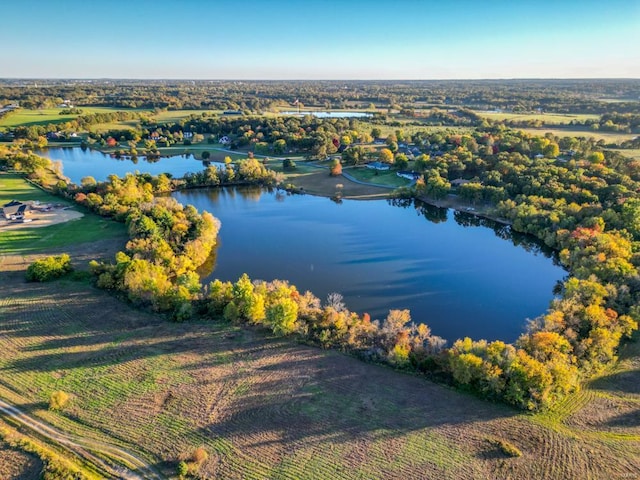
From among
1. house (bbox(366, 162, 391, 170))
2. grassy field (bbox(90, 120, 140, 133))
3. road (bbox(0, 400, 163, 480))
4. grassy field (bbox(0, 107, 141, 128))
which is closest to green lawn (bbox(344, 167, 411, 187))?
house (bbox(366, 162, 391, 170))

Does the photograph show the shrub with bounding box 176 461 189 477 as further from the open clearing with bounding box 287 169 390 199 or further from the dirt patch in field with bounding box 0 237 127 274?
the open clearing with bounding box 287 169 390 199

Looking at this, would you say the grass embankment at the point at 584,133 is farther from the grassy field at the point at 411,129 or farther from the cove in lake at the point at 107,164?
the cove in lake at the point at 107,164

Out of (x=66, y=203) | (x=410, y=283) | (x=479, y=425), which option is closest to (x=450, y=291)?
(x=410, y=283)

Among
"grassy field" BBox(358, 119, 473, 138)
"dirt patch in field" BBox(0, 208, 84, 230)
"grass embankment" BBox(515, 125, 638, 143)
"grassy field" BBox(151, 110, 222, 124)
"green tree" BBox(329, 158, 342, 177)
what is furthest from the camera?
"grassy field" BBox(151, 110, 222, 124)

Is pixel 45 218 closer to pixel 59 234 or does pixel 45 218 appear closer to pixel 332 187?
pixel 59 234

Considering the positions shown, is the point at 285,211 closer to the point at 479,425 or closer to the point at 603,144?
the point at 479,425
